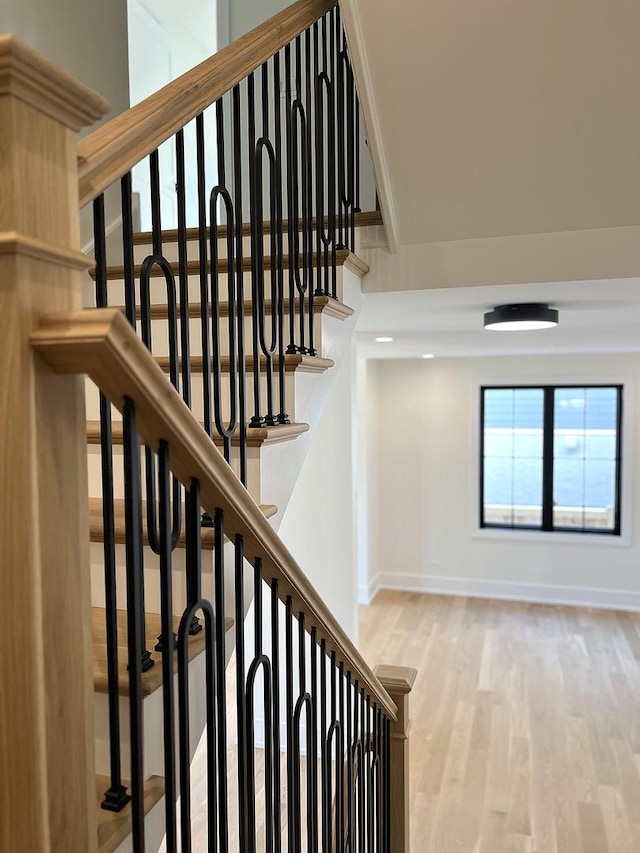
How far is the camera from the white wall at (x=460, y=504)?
685 centimetres

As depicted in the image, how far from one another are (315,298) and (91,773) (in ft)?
4.57

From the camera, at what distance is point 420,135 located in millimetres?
1983

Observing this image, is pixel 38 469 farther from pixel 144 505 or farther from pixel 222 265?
pixel 222 265

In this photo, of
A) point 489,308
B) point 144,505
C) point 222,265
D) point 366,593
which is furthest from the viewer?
point 366,593

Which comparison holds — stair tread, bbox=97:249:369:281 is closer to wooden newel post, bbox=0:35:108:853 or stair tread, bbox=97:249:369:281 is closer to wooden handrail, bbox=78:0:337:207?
wooden handrail, bbox=78:0:337:207

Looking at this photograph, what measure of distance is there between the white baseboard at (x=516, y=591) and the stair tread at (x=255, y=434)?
632 cm

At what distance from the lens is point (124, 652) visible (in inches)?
50.3

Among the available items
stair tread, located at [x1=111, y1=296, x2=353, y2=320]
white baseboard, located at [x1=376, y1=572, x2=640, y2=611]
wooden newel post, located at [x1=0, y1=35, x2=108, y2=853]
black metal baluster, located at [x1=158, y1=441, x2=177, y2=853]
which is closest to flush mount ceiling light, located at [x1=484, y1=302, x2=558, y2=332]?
stair tread, located at [x1=111, y1=296, x2=353, y2=320]

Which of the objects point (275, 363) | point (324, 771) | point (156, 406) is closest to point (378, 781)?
point (324, 771)

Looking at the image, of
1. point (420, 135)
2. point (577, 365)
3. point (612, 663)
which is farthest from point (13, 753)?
point (577, 365)

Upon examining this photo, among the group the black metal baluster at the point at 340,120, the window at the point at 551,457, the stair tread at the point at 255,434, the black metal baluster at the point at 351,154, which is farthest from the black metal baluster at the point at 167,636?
the window at the point at 551,457

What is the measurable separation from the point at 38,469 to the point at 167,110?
68 cm

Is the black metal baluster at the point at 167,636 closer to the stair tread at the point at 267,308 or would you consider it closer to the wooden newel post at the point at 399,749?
the stair tread at the point at 267,308

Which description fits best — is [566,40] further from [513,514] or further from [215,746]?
[513,514]
